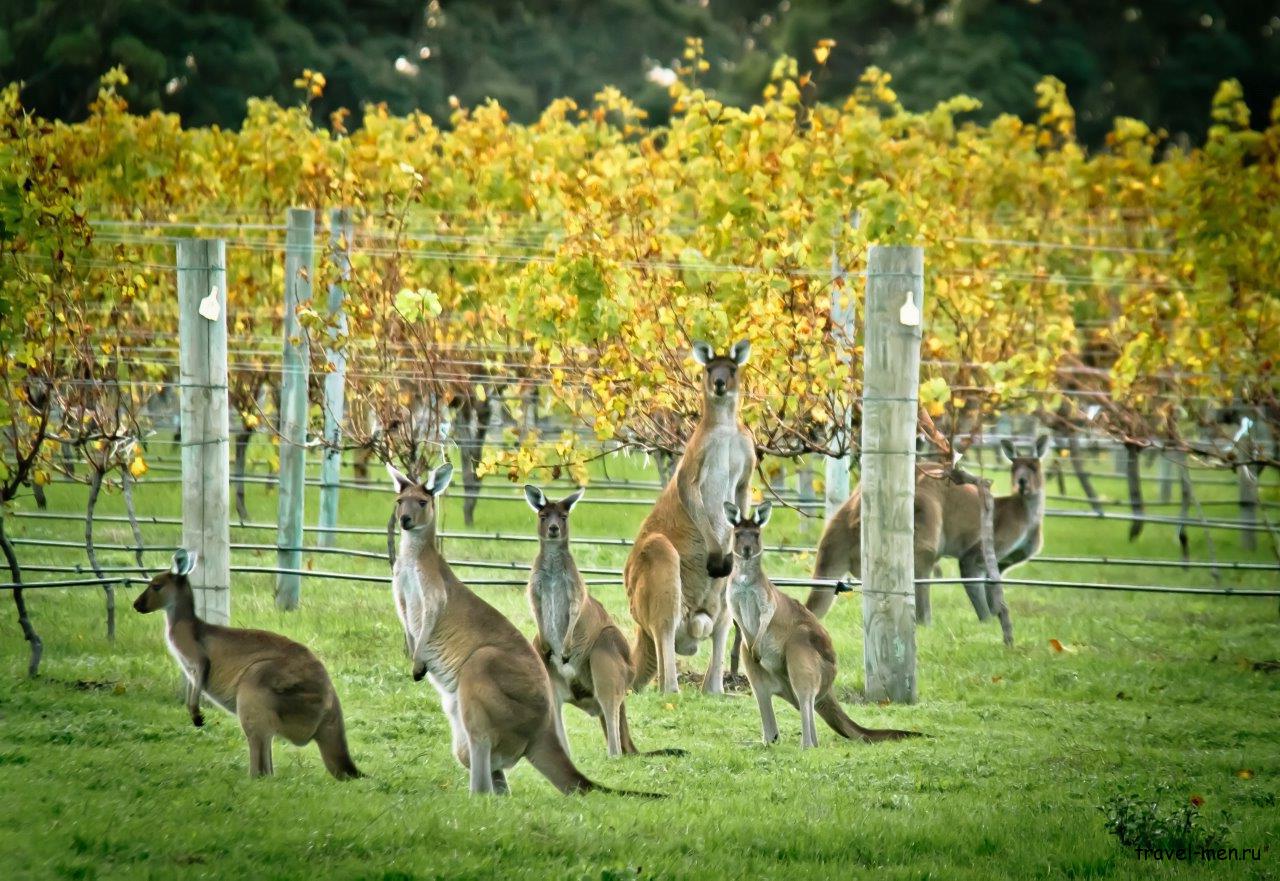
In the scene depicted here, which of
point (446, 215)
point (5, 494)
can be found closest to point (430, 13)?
point (446, 215)

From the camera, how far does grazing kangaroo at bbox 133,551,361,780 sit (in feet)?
25.4

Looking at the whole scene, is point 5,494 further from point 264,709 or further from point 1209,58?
point 1209,58

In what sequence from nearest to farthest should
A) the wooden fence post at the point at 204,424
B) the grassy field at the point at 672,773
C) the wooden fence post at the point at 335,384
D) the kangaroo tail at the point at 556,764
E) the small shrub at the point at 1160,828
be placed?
the grassy field at the point at 672,773 < the small shrub at the point at 1160,828 < the kangaroo tail at the point at 556,764 < the wooden fence post at the point at 204,424 < the wooden fence post at the point at 335,384

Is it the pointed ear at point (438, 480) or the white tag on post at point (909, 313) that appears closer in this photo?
the pointed ear at point (438, 480)

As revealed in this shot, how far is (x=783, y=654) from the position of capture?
913 centimetres

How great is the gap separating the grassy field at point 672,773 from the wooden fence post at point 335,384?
2.29 feet

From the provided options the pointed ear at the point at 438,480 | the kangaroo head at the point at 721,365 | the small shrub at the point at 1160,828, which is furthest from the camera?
the kangaroo head at the point at 721,365

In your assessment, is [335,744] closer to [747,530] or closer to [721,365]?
[747,530]

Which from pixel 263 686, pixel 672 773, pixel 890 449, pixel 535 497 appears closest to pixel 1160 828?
pixel 672 773

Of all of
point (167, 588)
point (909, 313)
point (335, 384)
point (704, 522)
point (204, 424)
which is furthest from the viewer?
point (335, 384)

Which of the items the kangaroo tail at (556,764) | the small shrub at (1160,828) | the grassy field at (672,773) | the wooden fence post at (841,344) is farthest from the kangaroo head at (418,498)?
the wooden fence post at (841,344)

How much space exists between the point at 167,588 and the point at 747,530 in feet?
10.0

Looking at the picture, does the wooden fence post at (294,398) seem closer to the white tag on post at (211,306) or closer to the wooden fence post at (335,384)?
the wooden fence post at (335,384)

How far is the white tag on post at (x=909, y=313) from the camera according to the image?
33.3 ft
